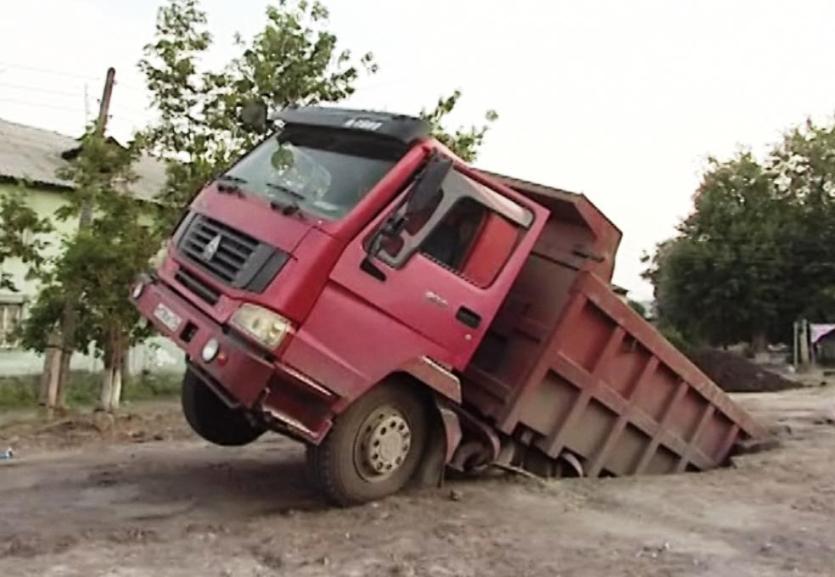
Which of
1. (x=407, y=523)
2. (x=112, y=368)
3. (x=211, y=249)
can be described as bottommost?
(x=112, y=368)

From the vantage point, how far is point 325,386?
6586 millimetres

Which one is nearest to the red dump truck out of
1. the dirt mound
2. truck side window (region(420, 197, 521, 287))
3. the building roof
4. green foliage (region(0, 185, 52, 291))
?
truck side window (region(420, 197, 521, 287))

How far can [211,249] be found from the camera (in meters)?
7.23

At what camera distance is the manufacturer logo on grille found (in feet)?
23.6

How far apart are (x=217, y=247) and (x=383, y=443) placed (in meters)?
1.75

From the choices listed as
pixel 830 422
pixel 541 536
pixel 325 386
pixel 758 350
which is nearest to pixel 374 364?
pixel 325 386

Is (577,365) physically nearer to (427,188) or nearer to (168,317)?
(427,188)

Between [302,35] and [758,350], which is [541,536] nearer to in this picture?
[302,35]

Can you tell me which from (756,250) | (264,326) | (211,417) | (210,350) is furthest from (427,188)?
(756,250)

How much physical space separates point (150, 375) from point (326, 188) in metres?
19.6

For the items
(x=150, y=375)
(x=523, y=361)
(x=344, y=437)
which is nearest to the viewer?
(x=344, y=437)

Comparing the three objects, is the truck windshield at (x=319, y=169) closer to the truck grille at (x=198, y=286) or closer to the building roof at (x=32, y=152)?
the truck grille at (x=198, y=286)

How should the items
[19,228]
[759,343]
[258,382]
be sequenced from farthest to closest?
[759,343]
[19,228]
[258,382]

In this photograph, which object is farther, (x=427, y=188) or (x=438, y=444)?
(x=438, y=444)
